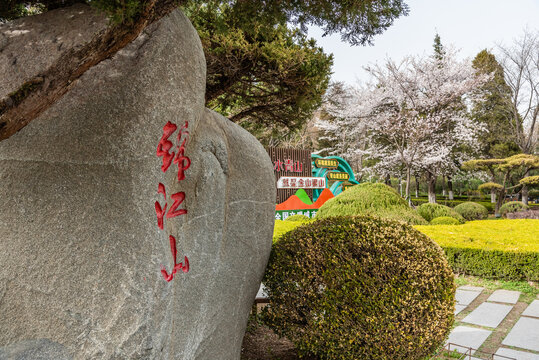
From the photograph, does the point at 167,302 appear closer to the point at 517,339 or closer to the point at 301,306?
the point at 301,306

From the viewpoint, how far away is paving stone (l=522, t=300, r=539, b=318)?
16.4 feet

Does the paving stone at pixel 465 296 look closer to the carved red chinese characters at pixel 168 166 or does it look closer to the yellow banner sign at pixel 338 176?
the carved red chinese characters at pixel 168 166

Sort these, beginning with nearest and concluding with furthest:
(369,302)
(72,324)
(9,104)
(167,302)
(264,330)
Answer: (9,104)
(72,324)
(167,302)
(369,302)
(264,330)

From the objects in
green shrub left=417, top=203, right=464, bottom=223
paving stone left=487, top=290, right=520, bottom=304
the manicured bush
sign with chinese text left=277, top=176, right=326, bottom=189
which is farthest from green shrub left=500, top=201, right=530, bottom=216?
paving stone left=487, top=290, right=520, bottom=304

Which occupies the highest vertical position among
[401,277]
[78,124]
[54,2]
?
[54,2]

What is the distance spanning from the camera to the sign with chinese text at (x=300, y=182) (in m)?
13.1

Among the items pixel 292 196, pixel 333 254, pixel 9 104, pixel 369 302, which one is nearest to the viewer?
pixel 9 104

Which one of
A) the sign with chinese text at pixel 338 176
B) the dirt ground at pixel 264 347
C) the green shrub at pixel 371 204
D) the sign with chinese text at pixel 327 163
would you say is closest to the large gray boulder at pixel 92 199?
the dirt ground at pixel 264 347

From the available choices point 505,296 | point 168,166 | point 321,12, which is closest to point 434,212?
point 505,296

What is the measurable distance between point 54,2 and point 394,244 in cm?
301

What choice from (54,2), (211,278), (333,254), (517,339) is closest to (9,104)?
(54,2)

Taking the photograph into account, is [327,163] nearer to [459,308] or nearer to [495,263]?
[495,263]

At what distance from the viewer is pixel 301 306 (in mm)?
3154

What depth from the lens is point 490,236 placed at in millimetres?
8172
